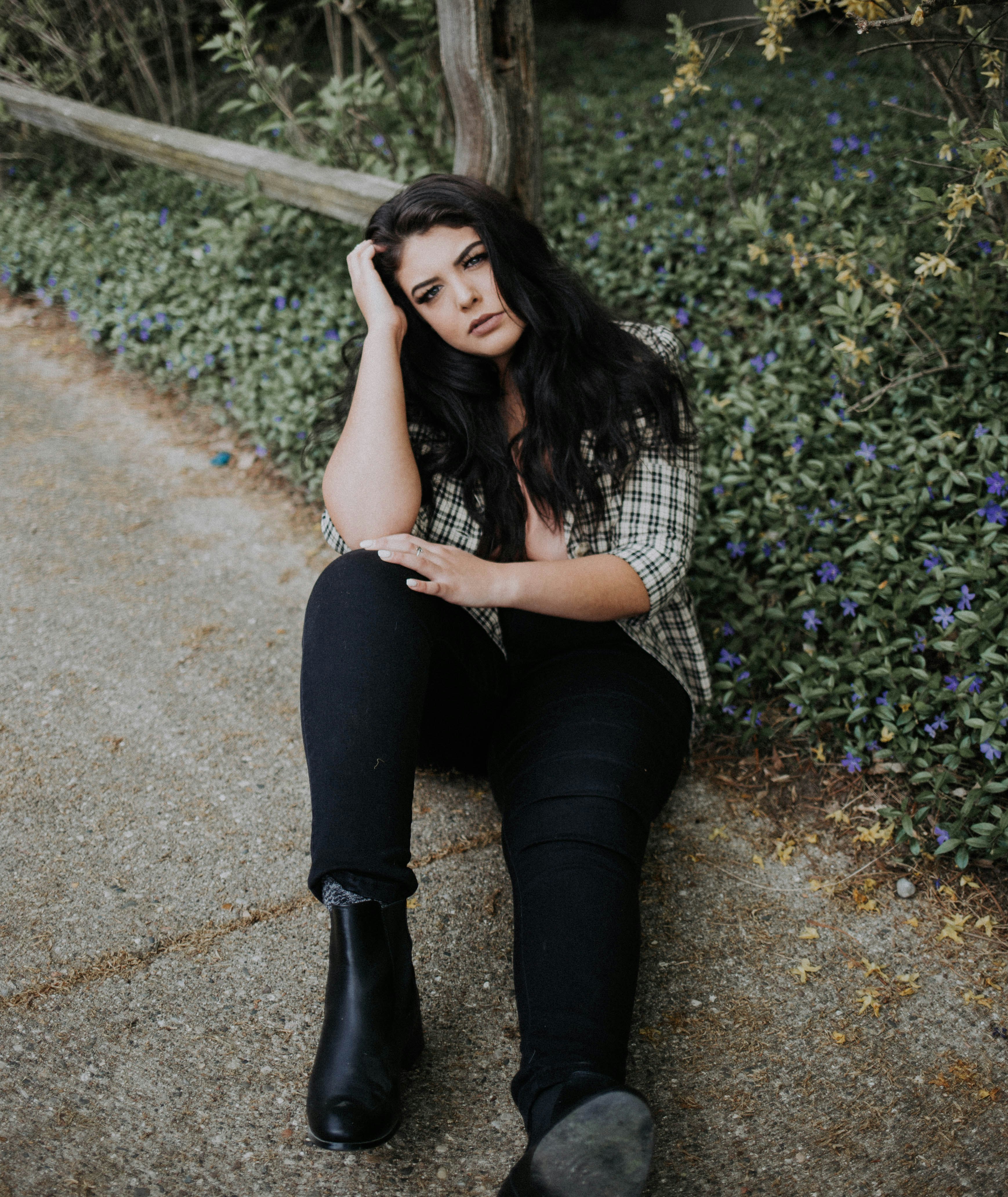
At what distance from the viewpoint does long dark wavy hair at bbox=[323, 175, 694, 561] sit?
183 cm

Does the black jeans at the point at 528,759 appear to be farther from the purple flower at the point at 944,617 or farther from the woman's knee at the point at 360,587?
the purple flower at the point at 944,617

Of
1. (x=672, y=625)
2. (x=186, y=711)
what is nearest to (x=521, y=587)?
(x=672, y=625)

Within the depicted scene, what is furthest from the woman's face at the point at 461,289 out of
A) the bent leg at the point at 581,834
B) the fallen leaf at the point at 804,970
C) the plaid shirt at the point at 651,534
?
the fallen leaf at the point at 804,970

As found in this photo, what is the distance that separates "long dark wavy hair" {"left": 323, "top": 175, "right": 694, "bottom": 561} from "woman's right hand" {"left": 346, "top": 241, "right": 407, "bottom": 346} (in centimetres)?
3

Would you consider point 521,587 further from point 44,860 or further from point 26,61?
point 26,61

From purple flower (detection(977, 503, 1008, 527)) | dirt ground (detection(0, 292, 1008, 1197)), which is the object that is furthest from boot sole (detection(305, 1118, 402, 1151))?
purple flower (detection(977, 503, 1008, 527))

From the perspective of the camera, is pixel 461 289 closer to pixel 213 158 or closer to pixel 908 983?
pixel 908 983

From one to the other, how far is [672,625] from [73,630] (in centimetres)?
164

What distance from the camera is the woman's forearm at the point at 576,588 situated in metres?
1.65

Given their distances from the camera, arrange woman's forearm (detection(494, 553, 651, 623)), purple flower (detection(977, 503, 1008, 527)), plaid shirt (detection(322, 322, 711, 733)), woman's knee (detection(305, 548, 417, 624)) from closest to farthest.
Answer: woman's knee (detection(305, 548, 417, 624))
woman's forearm (detection(494, 553, 651, 623))
plaid shirt (detection(322, 322, 711, 733))
purple flower (detection(977, 503, 1008, 527))

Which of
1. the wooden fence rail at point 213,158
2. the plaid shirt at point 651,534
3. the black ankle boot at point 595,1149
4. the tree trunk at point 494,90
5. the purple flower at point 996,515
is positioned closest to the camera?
the black ankle boot at point 595,1149

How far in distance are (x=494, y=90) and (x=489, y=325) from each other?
1.20 meters

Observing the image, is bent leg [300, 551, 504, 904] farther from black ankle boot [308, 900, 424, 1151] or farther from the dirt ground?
the dirt ground

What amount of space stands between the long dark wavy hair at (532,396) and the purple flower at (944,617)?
2.24 feet
